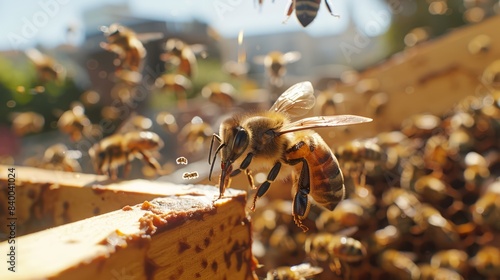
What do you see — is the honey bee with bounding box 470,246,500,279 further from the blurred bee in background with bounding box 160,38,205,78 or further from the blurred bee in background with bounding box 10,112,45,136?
the blurred bee in background with bounding box 10,112,45,136

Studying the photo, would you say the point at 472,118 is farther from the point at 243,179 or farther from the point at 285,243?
the point at 243,179

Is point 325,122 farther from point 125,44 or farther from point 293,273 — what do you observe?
point 125,44

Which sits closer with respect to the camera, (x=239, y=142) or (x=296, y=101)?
(x=239, y=142)

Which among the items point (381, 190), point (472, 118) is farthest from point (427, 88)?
point (381, 190)

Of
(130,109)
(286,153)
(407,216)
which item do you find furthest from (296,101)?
(130,109)

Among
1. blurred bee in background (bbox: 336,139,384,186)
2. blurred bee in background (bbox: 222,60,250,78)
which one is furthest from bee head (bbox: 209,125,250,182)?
blurred bee in background (bbox: 222,60,250,78)

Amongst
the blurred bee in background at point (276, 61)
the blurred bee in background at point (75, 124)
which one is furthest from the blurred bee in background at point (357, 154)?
the blurred bee in background at point (75, 124)

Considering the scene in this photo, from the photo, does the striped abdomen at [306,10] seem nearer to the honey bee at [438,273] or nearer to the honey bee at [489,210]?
the honey bee at [438,273]
